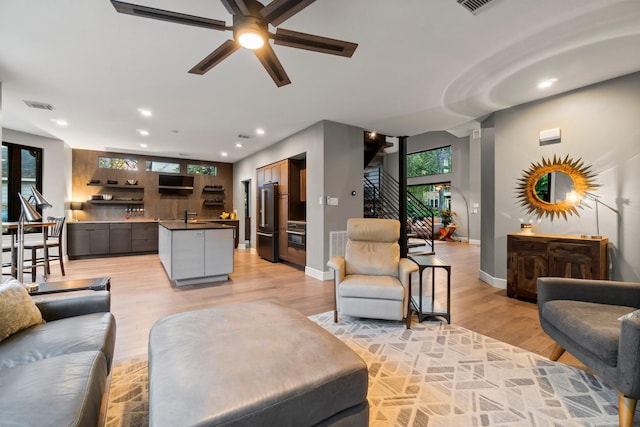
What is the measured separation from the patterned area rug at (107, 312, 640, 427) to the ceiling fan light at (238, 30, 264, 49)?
7.75 ft

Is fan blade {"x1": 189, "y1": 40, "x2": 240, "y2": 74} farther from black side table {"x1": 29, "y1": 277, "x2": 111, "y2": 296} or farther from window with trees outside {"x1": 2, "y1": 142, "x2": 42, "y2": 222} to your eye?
window with trees outside {"x1": 2, "y1": 142, "x2": 42, "y2": 222}

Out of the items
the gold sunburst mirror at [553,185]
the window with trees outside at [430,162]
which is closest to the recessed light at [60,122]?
Answer: the gold sunburst mirror at [553,185]

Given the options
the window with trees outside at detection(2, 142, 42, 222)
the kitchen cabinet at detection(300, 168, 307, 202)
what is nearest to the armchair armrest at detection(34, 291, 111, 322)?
the kitchen cabinet at detection(300, 168, 307, 202)

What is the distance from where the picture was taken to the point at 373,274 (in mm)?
3057

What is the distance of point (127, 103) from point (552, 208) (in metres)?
6.04

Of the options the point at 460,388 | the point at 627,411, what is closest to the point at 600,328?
the point at 627,411

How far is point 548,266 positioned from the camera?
3.37m

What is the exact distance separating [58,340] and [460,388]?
2356mm

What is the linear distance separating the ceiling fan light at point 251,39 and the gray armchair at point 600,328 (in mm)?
2661

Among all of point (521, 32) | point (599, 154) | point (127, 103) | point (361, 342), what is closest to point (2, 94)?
point (127, 103)

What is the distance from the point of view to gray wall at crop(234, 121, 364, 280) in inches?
186

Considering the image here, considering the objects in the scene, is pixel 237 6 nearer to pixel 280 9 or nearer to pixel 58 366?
pixel 280 9

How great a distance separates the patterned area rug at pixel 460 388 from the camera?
1555 millimetres

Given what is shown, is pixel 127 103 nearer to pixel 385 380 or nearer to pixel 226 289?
pixel 226 289
